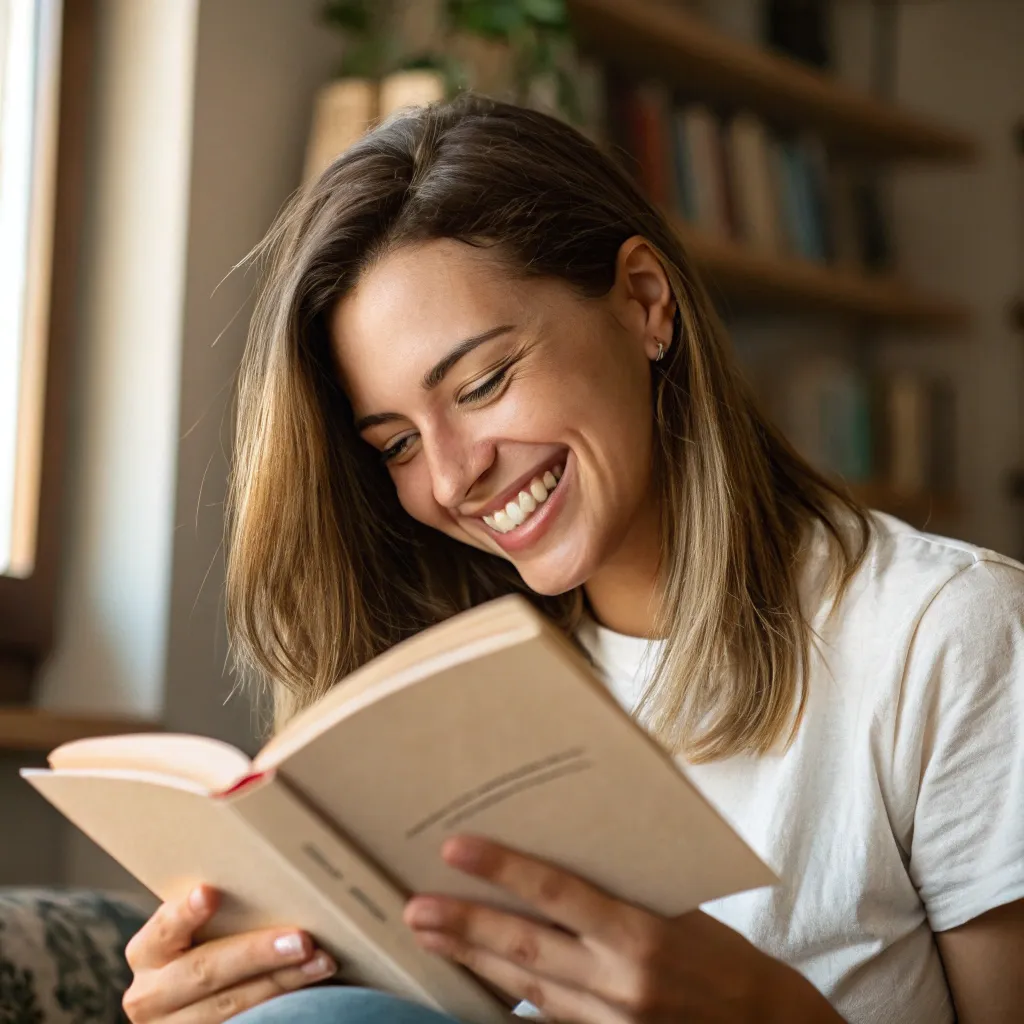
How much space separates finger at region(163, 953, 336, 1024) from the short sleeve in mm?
479

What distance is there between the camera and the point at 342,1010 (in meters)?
0.85

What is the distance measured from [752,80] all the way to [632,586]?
190 centimetres

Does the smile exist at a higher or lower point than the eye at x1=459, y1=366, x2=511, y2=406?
lower

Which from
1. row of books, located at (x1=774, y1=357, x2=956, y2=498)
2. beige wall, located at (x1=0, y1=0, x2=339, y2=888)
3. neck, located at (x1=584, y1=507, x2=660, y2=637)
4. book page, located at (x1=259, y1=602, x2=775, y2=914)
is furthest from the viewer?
row of books, located at (x1=774, y1=357, x2=956, y2=498)

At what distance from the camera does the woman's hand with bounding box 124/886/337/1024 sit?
0.88m

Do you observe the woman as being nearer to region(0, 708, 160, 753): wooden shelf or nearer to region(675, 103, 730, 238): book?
region(0, 708, 160, 753): wooden shelf

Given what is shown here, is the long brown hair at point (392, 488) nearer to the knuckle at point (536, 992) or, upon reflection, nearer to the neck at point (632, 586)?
the neck at point (632, 586)

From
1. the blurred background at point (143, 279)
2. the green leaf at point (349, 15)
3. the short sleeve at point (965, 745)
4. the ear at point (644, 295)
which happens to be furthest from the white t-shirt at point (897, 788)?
the green leaf at point (349, 15)

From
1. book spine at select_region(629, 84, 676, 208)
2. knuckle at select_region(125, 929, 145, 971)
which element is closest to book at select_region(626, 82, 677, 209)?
book spine at select_region(629, 84, 676, 208)

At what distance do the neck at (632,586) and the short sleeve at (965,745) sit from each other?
0.90 ft

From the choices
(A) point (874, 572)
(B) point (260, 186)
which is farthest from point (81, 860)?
(A) point (874, 572)

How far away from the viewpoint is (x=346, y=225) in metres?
1.22

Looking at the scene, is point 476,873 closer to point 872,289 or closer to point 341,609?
point 341,609

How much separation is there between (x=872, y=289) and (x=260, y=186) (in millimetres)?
1563
